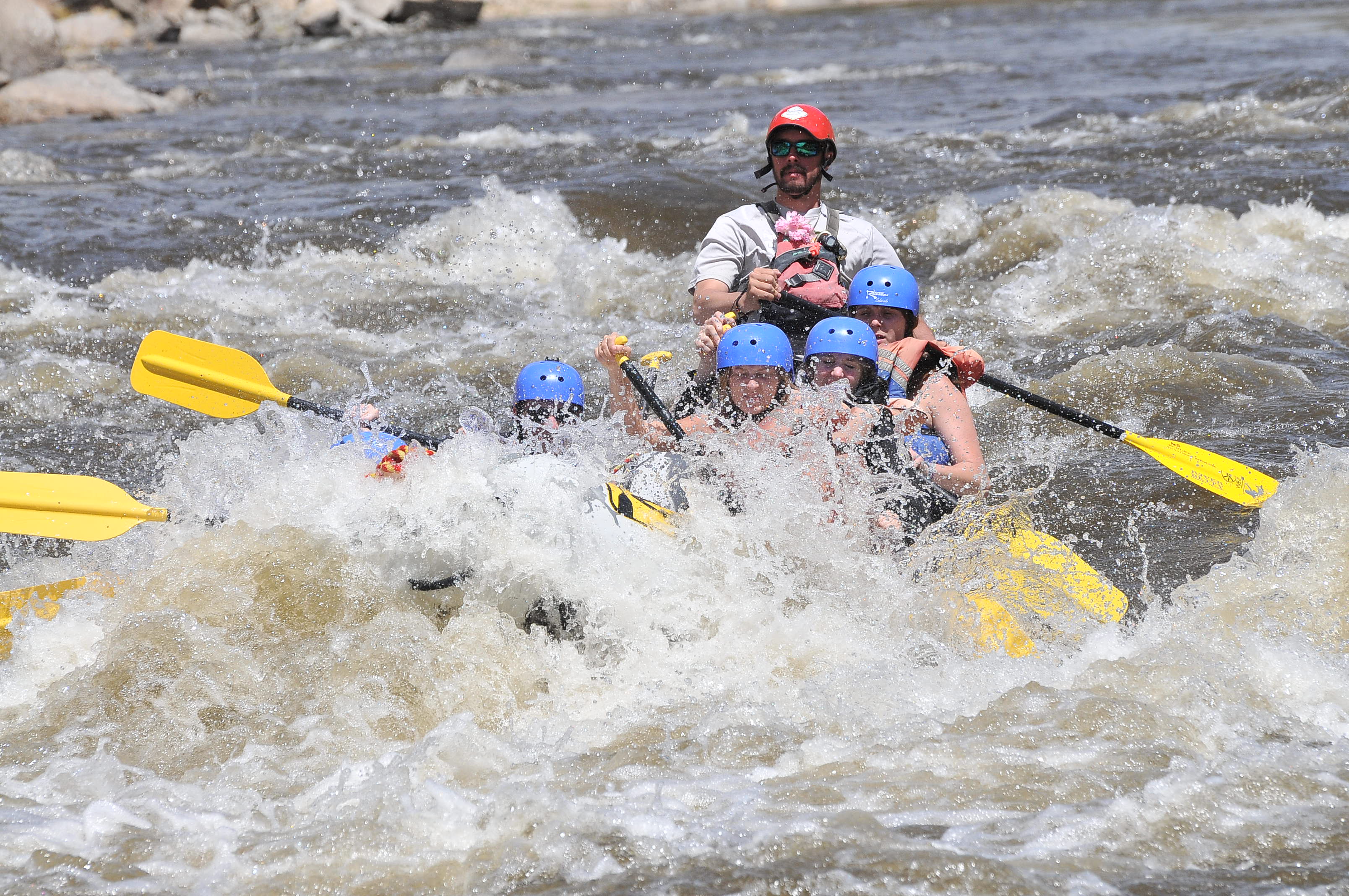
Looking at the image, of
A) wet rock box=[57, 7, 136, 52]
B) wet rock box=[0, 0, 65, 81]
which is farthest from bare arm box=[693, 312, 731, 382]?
wet rock box=[57, 7, 136, 52]

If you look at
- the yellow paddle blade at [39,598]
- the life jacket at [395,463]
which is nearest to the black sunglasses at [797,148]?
the life jacket at [395,463]

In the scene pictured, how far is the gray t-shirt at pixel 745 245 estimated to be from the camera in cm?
543

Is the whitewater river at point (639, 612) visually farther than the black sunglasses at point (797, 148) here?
No

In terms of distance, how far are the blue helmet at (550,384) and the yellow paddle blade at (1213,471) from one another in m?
2.34

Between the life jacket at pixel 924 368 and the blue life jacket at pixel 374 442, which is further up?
the life jacket at pixel 924 368

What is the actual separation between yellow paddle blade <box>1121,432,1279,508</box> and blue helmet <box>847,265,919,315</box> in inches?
45.5

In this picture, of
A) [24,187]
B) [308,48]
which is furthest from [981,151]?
[308,48]

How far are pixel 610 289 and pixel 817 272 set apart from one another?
4546mm

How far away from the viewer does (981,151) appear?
43.3ft

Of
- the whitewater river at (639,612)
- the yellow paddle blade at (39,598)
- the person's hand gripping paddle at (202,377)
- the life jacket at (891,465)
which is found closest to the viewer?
the whitewater river at (639,612)

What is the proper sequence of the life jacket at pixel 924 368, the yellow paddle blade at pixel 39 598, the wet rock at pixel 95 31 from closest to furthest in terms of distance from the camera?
the yellow paddle blade at pixel 39 598, the life jacket at pixel 924 368, the wet rock at pixel 95 31

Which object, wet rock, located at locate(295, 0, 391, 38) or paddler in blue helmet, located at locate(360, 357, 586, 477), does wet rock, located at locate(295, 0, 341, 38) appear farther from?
paddler in blue helmet, located at locate(360, 357, 586, 477)

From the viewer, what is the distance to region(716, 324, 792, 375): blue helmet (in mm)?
4742

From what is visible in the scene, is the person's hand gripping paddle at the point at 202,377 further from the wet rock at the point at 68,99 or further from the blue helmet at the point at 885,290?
the wet rock at the point at 68,99
